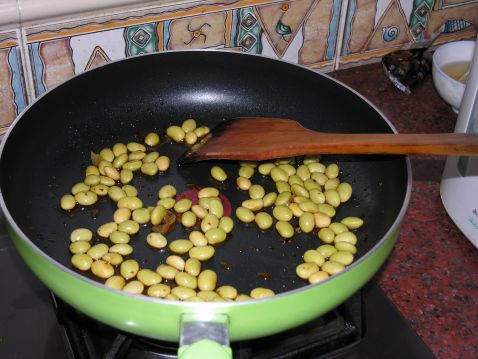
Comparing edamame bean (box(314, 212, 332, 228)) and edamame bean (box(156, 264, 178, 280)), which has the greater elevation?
edamame bean (box(314, 212, 332, 228))

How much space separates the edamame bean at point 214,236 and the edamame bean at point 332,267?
0.41 ft

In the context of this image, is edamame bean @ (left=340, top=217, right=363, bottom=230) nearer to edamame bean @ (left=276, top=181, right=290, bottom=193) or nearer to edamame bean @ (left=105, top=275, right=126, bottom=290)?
edamame bean @ (left=276, top=181, right=290, bottom=193)

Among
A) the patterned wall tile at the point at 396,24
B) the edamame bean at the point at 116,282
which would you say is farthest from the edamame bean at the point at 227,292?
the patterned wall tile at the point at 396,24

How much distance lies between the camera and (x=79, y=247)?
71 centimetres

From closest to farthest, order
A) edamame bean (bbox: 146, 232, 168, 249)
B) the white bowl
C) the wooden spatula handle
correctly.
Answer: the wooden spatula handle → edamame bean (bbox: 146, 232, 168, 249) → the white bowl

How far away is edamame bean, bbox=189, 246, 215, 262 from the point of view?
0.72 meters

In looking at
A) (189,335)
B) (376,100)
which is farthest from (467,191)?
(189,335)

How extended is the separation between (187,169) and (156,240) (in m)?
0.15

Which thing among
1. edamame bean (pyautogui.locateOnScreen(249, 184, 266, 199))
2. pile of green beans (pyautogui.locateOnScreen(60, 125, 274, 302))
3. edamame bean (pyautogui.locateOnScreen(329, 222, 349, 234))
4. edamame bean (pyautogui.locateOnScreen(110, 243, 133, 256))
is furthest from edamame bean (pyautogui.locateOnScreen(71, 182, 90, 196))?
edamame bean (pyautogui.locateOnScreen(329, 222, 349, 234))

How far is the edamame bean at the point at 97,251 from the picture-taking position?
0.71 metres

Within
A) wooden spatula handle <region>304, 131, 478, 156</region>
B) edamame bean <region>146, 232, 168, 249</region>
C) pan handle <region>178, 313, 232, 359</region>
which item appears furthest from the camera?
edamame bean <region>146, 232, 168, 249</region>

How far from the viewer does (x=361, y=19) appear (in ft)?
3.40

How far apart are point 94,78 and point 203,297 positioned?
13.9 inches

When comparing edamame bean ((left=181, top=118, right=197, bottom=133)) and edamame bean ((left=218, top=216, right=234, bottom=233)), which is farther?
edamame bean ((left=181, top=118, right=197, bottom=133))
